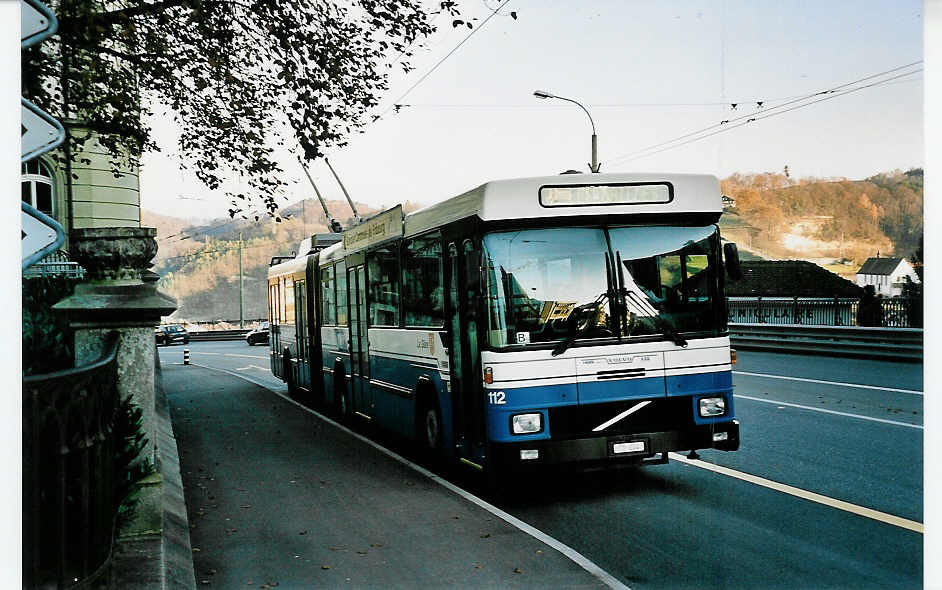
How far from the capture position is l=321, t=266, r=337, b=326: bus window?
15.8m

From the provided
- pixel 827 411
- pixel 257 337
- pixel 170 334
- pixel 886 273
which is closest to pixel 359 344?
pixel 827 411

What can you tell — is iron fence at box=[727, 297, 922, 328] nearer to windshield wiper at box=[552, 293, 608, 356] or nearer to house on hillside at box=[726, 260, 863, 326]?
house on hillside at box=[726, 260, 863, 326]

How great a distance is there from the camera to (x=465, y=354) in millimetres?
9023

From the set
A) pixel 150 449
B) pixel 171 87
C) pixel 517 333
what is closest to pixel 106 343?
pixel 150 449

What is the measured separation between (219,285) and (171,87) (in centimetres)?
7884

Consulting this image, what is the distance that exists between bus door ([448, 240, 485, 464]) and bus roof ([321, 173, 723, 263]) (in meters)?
0.50

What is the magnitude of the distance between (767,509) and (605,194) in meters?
3.12

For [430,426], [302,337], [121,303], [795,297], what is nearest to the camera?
[121,303]

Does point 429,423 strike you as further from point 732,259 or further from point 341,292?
point 341,292

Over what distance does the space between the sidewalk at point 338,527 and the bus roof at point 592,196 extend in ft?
9.00

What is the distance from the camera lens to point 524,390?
8.22 metres

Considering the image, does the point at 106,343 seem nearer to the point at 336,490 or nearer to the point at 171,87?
the point at 336,490

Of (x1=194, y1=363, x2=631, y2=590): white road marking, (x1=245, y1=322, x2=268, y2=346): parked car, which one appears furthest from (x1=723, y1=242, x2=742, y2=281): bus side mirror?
(x1=245, y1=322, x2=268, y2=346): parked car

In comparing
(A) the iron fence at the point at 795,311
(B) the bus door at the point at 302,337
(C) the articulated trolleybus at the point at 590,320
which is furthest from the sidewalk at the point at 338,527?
(A) the iron fence at the point at 795,311
